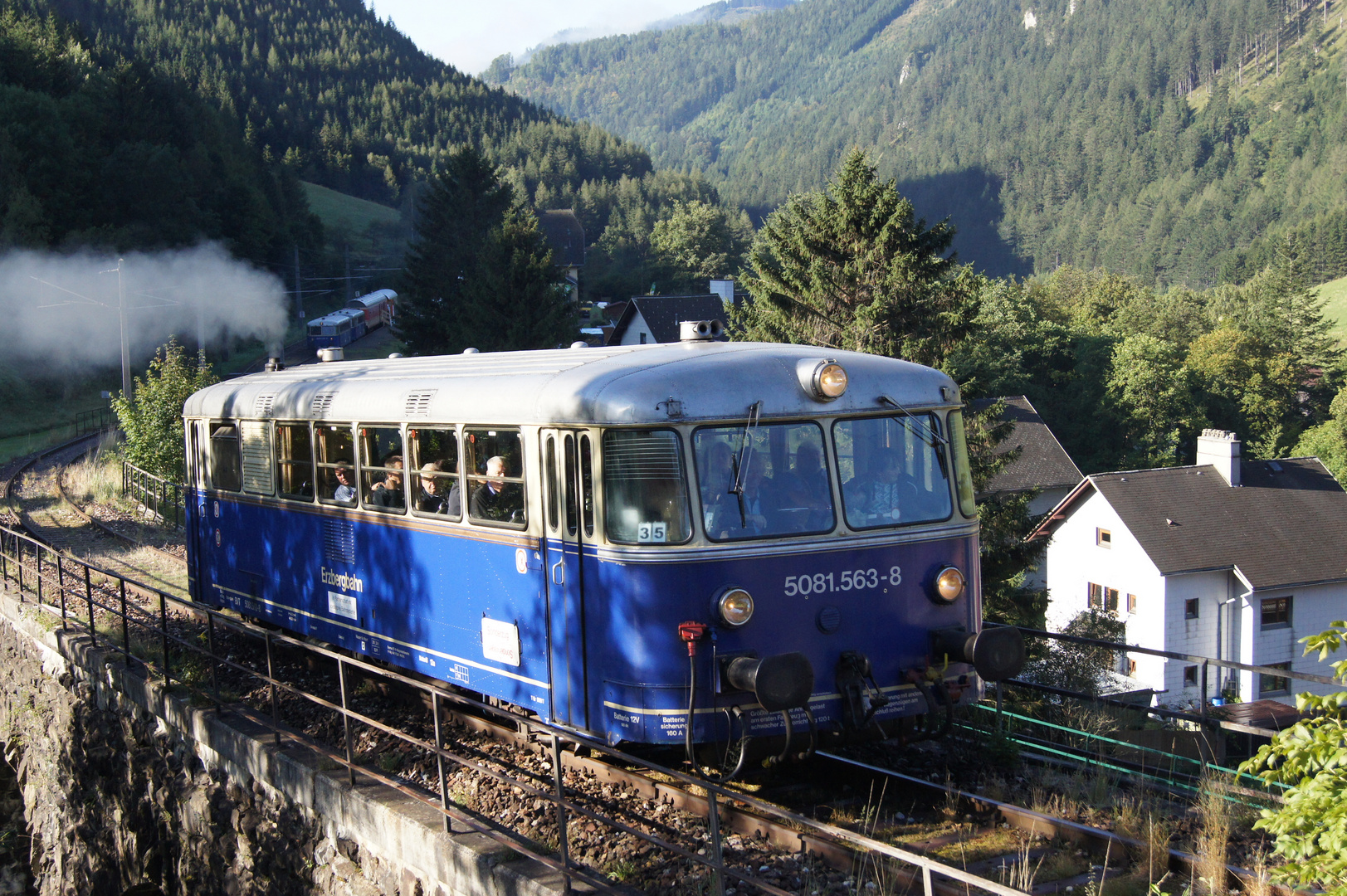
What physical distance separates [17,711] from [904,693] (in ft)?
40.9

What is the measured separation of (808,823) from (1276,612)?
40.3 meters

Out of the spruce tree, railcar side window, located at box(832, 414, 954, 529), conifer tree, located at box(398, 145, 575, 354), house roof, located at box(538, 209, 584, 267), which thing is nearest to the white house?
conifer tree, located at box(398, 145, 575, 354)

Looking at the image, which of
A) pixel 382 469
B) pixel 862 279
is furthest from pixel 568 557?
pixel 862 279

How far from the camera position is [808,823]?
496 centimetres

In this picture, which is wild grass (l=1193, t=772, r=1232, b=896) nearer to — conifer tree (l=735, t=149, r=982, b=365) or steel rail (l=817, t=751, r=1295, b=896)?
steel rail (l=817, t=751, r=1295, b=896)

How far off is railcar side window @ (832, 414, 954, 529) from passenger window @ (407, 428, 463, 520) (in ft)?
10.1

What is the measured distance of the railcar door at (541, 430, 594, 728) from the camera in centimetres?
721

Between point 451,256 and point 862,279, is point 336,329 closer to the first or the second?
point 451,256

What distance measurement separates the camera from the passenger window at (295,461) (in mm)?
10688

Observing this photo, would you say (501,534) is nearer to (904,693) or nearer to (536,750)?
(536,750)

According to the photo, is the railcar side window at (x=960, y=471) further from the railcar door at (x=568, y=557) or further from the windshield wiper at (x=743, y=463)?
the railcar door at (x=568, y=557)

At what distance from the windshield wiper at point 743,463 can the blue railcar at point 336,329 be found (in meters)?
48.1

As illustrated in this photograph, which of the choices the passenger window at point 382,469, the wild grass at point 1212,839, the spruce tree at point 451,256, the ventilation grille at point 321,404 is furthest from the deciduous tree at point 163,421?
the wild grass at point 1212,839

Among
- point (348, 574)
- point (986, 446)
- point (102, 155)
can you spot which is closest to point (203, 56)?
point (102, 155)
